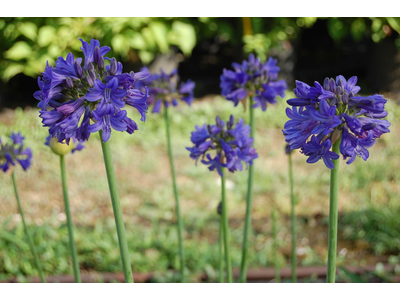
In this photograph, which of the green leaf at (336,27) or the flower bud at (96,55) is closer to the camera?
the flower bud at (96,55)

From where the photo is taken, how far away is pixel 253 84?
165cm

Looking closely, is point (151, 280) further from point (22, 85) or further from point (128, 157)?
point (22, 85)

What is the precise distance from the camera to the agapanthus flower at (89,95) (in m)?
0.86

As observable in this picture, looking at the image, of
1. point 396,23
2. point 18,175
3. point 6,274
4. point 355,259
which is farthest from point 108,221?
point 396,23

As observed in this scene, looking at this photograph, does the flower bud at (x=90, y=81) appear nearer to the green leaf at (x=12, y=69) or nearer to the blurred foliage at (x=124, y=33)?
the blurred foliage at (x=124, y=33)

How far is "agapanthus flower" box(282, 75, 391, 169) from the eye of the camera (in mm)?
843

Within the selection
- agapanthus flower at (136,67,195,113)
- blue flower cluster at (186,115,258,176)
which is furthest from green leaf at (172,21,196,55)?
blue flower cluster at (186,115,258,176)

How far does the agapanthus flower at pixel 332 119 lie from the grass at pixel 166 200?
1.76 metres

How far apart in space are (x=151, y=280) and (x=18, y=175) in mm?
2532

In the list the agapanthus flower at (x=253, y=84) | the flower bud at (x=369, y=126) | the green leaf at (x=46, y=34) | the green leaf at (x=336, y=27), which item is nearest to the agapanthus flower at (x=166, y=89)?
the agapanthus flower at (x=253, y=84)

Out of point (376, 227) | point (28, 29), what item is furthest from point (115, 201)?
point (28, 29)

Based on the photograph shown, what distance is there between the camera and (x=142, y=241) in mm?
2812

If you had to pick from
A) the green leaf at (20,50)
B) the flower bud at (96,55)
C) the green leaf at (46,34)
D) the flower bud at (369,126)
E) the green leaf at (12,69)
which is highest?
the green leaf at (46,34)

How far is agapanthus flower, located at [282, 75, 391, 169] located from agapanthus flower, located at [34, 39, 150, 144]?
1.29 ft
